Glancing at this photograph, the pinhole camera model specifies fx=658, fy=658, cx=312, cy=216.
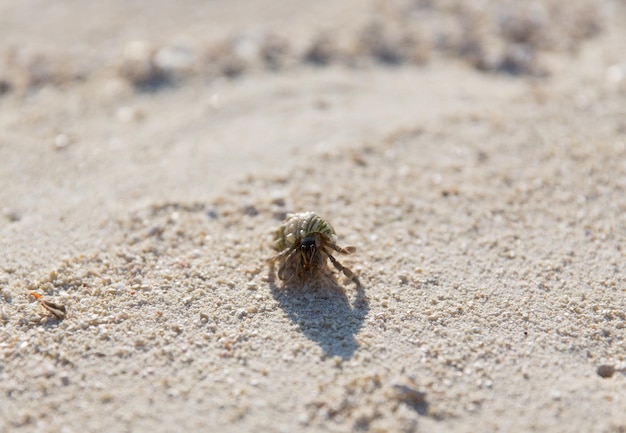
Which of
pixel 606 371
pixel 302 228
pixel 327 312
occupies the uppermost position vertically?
pixel 302 228

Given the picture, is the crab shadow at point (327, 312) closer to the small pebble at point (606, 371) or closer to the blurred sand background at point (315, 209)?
the blurred sand background at point (315, 209)

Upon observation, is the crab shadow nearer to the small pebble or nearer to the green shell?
the green shell

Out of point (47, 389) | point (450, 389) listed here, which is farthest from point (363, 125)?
point (47, 389)

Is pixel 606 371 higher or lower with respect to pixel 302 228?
lower

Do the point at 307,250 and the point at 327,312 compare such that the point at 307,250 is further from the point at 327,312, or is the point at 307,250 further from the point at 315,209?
the point at 315,209

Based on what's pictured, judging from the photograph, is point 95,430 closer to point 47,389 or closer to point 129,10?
point 47,389

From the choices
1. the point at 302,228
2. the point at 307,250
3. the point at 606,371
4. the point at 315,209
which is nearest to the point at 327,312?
the point at 307,250
